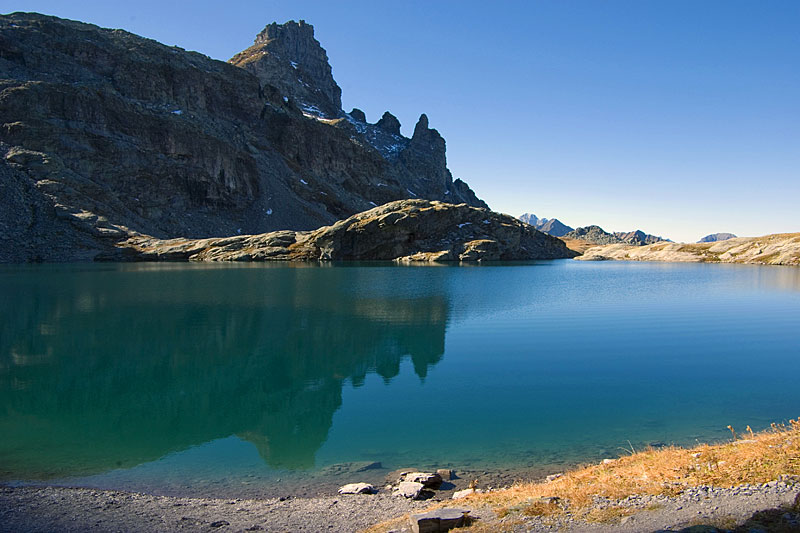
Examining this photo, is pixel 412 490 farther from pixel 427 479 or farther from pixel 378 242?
pixel 378 242

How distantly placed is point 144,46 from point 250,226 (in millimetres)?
82336

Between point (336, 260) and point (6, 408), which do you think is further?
point (336, 260)

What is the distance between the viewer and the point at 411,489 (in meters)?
10.1

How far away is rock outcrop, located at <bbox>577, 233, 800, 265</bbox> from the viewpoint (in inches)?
4318

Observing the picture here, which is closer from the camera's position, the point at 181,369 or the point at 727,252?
the point at 181,369

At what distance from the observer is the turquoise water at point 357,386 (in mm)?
12672

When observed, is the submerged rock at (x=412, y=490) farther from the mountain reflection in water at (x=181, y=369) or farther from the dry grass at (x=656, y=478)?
the mountain reflection in water at (x=181, y=369)

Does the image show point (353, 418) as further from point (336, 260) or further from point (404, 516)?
point (336, 260)

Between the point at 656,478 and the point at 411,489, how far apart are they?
15.5ft

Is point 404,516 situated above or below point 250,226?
below

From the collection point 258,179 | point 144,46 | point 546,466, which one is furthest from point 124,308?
point 144,46

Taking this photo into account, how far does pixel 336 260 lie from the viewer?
4678 inches

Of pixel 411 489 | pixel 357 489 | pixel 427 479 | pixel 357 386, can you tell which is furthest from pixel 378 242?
pixel 411 489

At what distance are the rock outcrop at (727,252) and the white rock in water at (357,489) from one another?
128 m
